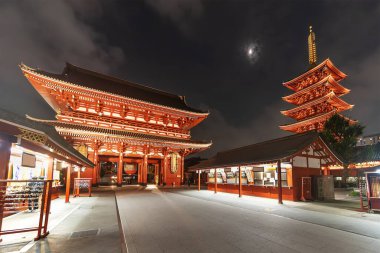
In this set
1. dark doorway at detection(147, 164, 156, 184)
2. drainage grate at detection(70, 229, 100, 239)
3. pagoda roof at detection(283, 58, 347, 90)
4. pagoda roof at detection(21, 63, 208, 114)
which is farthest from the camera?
dark doorway at detection(147, 164, 156, 184)

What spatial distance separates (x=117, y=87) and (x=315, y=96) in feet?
106

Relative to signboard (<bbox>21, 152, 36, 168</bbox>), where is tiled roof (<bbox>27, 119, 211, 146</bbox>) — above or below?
above

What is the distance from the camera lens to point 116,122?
993 inches

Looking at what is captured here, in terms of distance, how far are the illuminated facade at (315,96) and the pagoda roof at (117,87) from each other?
18337 mm

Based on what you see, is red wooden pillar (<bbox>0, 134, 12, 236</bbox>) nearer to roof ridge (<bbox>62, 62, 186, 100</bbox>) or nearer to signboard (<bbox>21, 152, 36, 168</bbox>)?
signboard (<bbox>21, 152, 36, 168</bbox>)

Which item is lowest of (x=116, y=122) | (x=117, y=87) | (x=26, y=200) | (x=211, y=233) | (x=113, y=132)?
(x=211, y=233)

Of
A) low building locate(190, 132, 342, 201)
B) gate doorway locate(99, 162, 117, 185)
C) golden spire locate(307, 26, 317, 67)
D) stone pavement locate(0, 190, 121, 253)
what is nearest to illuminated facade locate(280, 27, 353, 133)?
golden spire locate(307, 26, 317, 67)

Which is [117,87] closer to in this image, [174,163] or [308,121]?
[174,163]

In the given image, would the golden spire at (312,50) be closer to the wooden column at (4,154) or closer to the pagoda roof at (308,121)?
the pagoda roof at (308,121)

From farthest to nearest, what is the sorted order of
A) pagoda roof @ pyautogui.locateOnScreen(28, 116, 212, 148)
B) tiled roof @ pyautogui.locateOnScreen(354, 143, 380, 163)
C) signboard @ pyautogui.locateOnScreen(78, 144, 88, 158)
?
1. signboard @ pyautogui.locateOnScreen(78, 144, 88, 158)
2. pagoda roof @ pyautogui.locateOnScreen(28, 116, 212, 148)
3. tiled roof @ pyautogui.locateOnScreen(354, 143, 380, 163)

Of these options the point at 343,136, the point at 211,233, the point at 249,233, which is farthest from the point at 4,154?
the point at 343,136

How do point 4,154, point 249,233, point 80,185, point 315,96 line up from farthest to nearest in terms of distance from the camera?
point 315,96, point 80,185, point 249,233, point 4,154

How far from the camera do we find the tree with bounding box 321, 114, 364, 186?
19703 millimetres

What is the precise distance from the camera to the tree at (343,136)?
19.7 m
